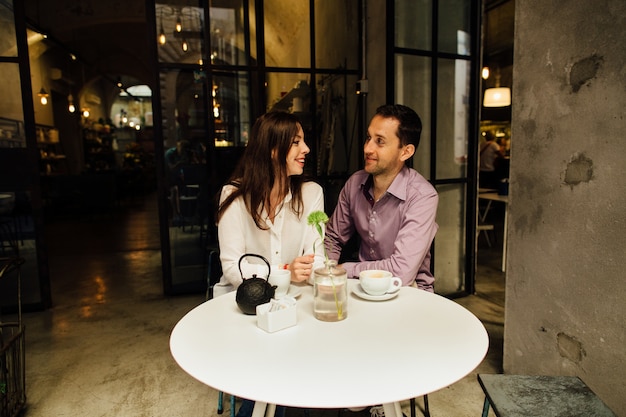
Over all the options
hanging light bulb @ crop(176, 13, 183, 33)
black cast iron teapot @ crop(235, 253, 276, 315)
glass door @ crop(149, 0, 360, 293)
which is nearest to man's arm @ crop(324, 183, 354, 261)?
black cast iron teapot @ crop(235, 253, 276, 315)

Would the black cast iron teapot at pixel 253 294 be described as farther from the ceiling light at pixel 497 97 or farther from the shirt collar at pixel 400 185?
the ceiling light at pixel 497 97

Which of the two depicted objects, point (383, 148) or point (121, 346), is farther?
point (121, 346)

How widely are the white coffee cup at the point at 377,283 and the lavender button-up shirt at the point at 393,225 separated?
348mm

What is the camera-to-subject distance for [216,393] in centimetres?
236

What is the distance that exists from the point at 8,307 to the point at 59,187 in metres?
6.34

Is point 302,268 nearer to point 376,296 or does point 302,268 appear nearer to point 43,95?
point 376,296

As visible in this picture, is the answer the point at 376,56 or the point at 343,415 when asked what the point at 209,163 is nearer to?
the point at 376,56

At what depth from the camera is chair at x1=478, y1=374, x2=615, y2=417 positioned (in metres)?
1.27

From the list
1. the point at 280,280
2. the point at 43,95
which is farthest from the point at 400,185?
the point at 43,95

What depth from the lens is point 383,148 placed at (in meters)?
2.06

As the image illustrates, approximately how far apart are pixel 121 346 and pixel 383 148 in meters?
2.27

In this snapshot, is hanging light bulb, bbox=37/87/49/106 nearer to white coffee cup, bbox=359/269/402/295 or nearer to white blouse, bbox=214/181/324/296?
white blouse, bbox=214/181/324/296

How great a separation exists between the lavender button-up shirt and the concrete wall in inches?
21.0

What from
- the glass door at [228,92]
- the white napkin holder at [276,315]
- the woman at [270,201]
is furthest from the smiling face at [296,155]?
the glass door at [228,92]
